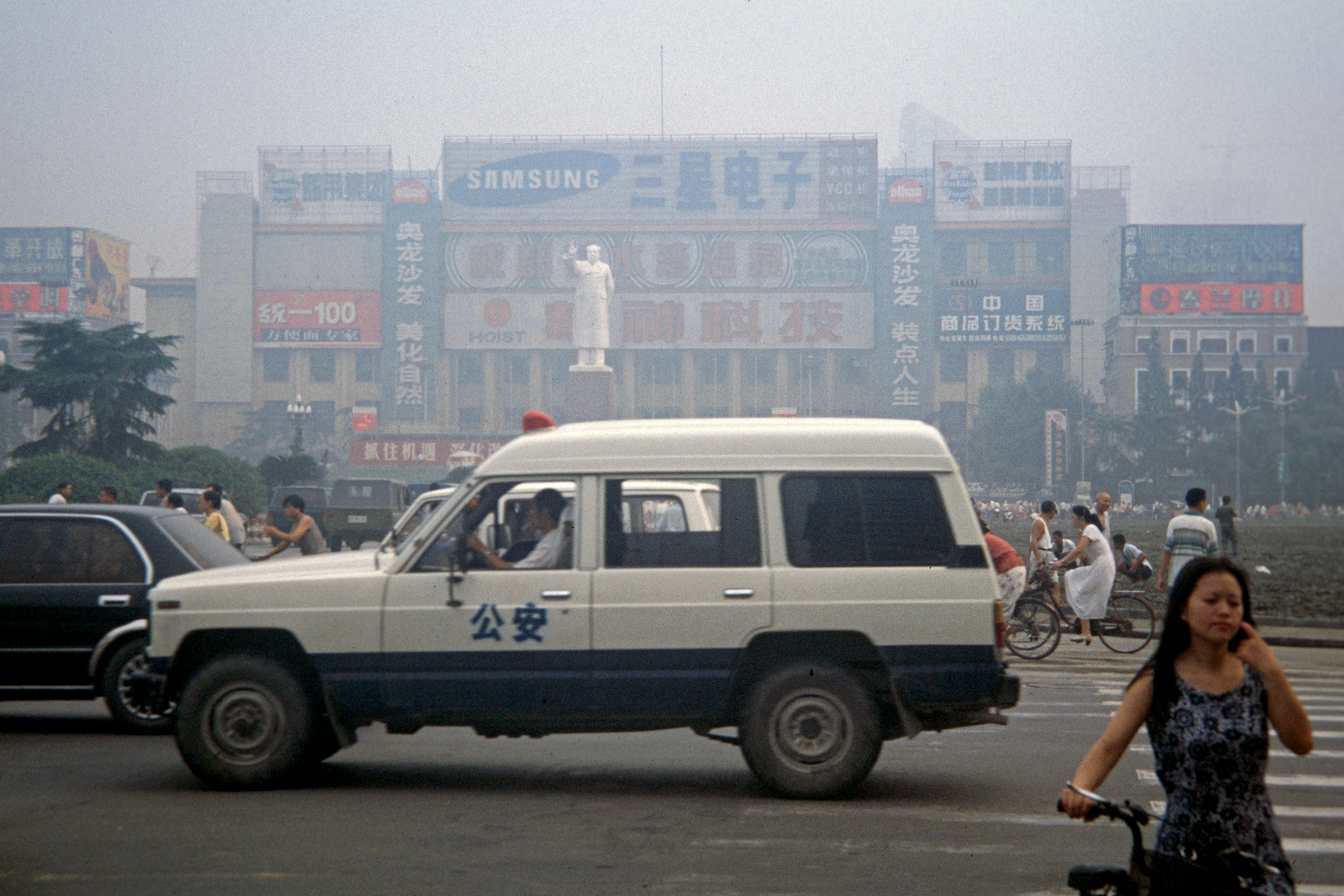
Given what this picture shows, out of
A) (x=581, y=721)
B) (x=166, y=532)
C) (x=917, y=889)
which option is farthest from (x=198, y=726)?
(x=917, y=889)

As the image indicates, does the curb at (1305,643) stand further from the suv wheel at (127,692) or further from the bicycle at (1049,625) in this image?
the suv wheel at (127,692)

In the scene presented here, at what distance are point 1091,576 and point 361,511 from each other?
950 inches

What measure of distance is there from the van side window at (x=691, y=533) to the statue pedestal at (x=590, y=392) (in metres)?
59.5

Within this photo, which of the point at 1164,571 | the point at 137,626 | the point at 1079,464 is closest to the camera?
the point at 137,626

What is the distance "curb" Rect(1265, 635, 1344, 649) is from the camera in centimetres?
1722

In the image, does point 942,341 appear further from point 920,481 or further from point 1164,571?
point 920,481

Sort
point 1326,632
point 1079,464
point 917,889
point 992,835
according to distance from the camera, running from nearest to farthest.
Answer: point 917,889 → point 992,835 → point 1326,632 → point 1079,464

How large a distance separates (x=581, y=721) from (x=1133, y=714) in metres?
4.09

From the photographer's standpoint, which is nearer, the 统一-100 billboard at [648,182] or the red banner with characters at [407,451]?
the red banner with characters at [407,451]

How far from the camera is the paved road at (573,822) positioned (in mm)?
5840

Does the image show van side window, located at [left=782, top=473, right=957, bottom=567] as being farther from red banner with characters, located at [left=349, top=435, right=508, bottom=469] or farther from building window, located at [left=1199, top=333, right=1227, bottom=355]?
building window, located at [left=1199, top=333, right=1227, bottom=355]

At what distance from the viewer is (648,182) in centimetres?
12031

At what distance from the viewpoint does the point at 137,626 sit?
937 cm

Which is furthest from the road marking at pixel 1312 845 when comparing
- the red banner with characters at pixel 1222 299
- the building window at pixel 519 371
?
the building window at pixel 519 371
